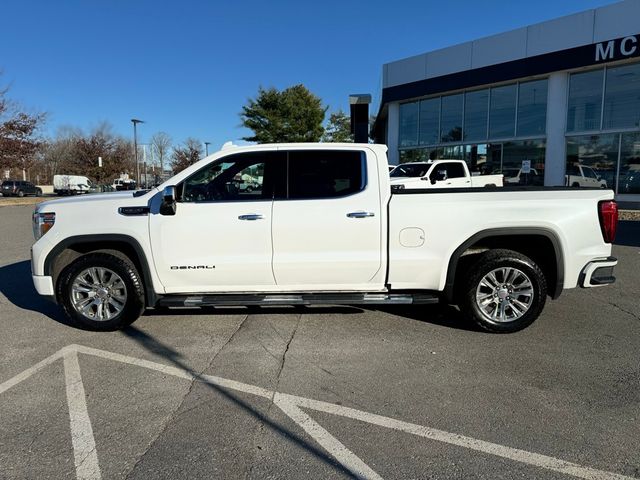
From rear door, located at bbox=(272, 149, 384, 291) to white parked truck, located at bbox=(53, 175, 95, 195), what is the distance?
5238 centimetres

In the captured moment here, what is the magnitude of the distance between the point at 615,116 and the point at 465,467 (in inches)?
770

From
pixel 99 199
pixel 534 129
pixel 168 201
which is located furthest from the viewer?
pixel 534 129

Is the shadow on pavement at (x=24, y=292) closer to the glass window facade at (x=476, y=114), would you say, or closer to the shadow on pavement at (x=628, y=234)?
the shadow on pavement at (x=628, y=234)

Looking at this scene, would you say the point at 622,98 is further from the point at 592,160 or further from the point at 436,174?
the point at 436,174

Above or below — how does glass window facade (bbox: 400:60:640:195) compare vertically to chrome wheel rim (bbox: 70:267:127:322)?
above

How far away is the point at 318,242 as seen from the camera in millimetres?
4816

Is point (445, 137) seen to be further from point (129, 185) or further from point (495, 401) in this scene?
point (129, 185)

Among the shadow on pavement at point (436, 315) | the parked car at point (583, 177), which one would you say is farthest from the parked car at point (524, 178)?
the shadow on pavement at point (436, 315)

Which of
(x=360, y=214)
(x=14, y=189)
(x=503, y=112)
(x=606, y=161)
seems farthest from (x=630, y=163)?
(x=14, y=189)

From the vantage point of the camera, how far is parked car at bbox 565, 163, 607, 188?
18.8m

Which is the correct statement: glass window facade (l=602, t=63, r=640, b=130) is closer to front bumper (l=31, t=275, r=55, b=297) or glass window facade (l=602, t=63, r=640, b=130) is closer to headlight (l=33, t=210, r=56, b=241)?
headlight (l=33, t=210, r=56, b=241)

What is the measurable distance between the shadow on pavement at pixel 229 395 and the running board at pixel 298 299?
42 cm

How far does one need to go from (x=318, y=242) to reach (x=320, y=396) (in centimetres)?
167

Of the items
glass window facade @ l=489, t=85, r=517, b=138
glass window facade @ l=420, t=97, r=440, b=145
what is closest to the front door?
glass window facade @ l=489, t=85, r=517, b=138
